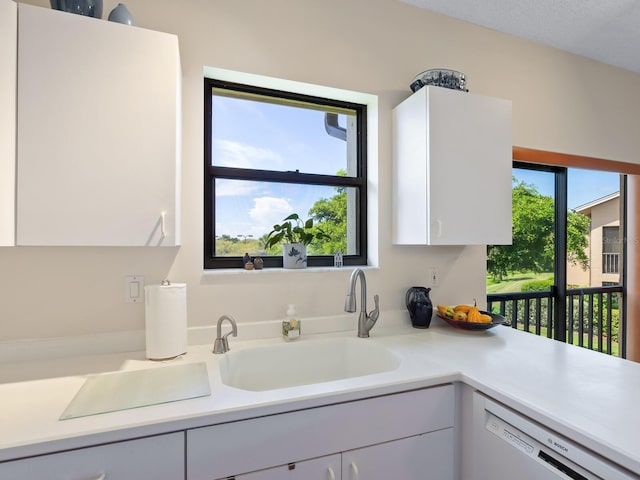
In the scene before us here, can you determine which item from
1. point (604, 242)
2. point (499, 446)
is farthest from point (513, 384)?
point (604, 242)

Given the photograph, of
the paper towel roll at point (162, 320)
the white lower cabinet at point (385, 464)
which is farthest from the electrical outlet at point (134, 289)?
the white lower cabinet at point (385, 464)

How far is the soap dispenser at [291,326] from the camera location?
5.17ft

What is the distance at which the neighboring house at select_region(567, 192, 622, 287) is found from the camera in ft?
9.13

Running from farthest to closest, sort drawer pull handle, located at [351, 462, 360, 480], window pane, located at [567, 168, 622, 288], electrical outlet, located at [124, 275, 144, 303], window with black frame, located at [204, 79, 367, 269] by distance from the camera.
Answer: window pane, located at [567, 168, 622, 288] < window with black frame, located at [204, 79, 367, 269] < electrical outlet, located at [124, 275, 144, 303] < drawer pull handle, located at [351, 462, 360, 480]

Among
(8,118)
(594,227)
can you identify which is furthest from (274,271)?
(594,227)

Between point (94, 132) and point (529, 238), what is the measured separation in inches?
111

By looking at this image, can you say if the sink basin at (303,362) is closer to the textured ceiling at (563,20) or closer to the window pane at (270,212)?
the window pane at (270,212)

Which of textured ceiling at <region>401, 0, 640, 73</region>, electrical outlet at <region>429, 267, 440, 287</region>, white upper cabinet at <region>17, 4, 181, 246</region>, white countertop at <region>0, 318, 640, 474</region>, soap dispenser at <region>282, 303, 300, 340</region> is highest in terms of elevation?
textured ceiling at <region>401, 0, 640, 73</region>

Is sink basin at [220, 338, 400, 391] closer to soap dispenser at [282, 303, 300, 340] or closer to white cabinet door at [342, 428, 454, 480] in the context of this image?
soap dispenser at [282, 303, 300, 340]

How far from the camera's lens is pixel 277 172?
6.01 feet

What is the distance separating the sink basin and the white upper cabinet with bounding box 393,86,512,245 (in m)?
0.62

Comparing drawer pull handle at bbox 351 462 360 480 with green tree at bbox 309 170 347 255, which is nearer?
drawer pull handle at bbox 351 462 360 480

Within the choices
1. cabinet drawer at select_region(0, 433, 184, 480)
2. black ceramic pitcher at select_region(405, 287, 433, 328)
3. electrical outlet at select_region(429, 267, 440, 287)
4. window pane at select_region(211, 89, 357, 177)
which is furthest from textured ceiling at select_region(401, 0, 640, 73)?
cabinet drawer at select_region(0, 433, 184, 480)

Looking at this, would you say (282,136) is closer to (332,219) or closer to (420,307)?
(332,219)
